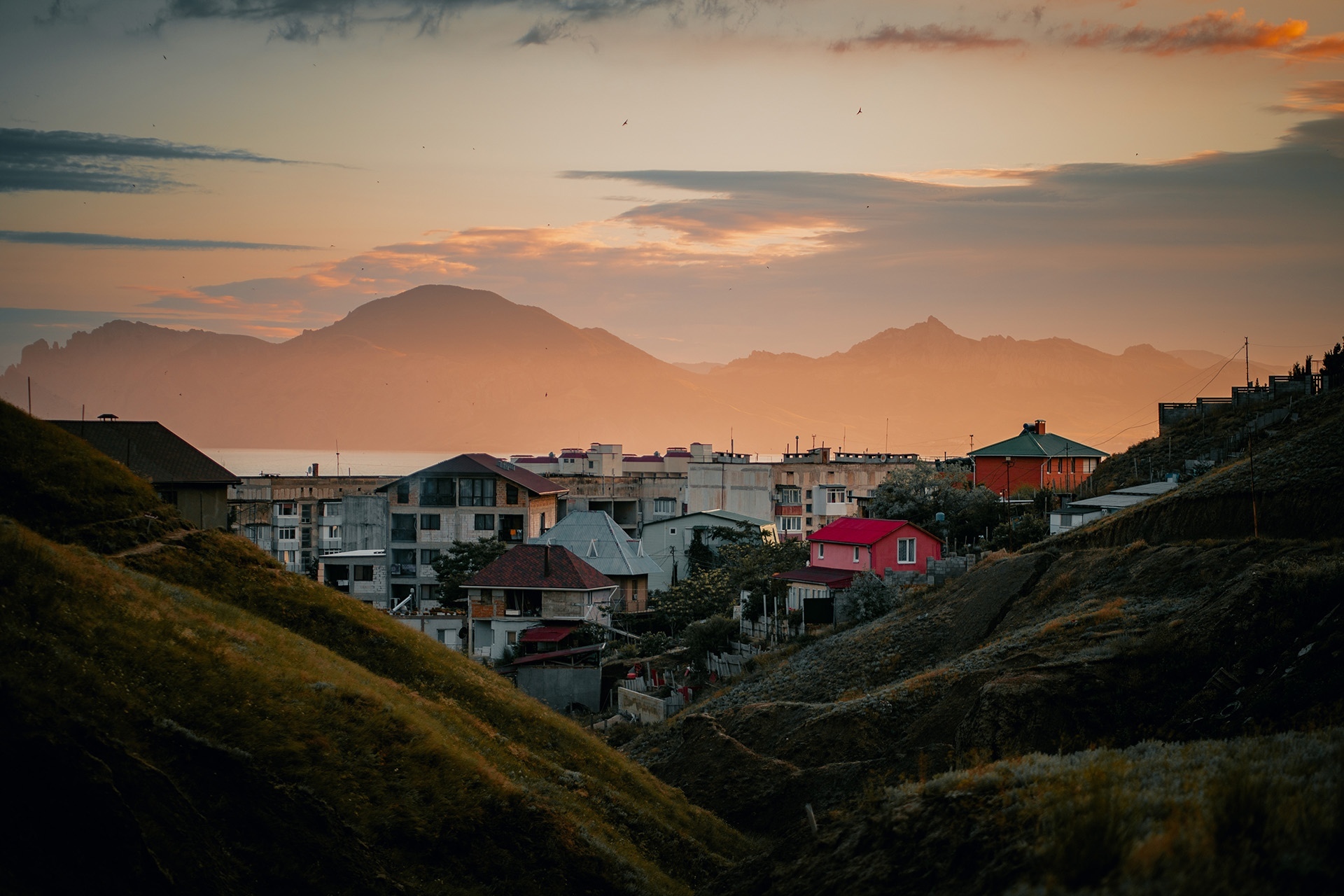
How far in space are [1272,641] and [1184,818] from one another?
9715mm

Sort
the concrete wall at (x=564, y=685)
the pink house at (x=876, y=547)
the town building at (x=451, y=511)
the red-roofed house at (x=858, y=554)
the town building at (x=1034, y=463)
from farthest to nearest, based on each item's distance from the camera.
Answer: the town building at (x=451, y=511) < the town building at (x=1034, y=463) < the pink house at (x=876, y=547) < the red-roofed house at (x=858, y=554) < the concrete wall at (x=564, y=685)

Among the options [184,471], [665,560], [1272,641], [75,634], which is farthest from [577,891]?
[665,560]

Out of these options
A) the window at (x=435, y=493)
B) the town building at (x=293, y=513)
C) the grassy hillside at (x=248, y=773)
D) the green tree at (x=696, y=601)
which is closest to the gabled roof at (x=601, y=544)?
the green tree at (x=696, y=601)

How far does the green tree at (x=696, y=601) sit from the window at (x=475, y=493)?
23.0 meters

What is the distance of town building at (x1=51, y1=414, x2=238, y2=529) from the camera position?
3900 centimetres

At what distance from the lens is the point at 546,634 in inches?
1959

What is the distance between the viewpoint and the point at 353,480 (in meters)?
109

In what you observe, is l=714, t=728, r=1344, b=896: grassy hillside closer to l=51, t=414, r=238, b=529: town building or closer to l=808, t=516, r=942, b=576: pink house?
l=51, t=414, r=238, b=529: town building

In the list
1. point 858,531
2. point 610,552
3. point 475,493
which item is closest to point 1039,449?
point 858,531

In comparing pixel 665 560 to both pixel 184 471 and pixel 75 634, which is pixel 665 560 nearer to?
pixel 184 471

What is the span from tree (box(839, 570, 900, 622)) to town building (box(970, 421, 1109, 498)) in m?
30.7

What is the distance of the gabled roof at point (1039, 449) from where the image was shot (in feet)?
240

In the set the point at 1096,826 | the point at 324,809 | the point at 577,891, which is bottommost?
the point at 577,891

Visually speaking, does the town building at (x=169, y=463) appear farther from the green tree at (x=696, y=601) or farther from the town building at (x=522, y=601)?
the green tree at (x=696, y=601)
